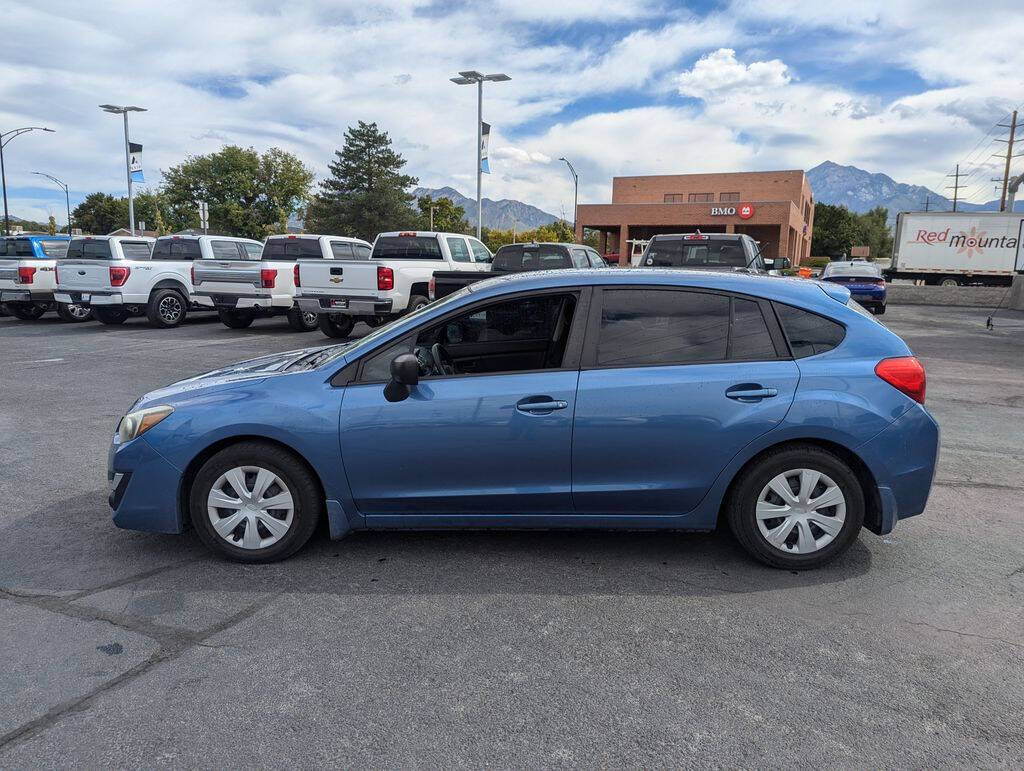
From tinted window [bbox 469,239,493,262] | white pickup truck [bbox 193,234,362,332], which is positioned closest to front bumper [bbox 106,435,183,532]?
white pickup truck [bbox 193,234,362,332]

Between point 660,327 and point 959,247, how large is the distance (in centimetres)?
3672

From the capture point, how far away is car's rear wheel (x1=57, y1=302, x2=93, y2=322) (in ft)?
58.1

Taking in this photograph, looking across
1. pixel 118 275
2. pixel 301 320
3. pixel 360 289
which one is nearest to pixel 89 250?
pixel 118 275

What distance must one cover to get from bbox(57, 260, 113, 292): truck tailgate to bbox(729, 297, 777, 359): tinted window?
1598cm

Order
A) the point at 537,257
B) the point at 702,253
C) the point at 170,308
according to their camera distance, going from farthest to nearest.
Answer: the point at 170,308 → the point at 537,257 → the point at 702,253

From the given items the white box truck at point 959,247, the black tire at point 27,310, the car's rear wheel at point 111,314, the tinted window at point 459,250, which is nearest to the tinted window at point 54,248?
the black tire at point 27,310

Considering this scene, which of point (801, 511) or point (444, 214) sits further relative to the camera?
point (444, 214)

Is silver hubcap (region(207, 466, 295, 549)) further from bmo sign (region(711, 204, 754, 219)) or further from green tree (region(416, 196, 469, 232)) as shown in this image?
green tree (region(416, 196, 469, 232))

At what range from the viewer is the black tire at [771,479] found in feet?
12.8

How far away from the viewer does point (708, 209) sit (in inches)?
2343

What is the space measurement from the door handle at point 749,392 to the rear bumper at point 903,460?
21.3 inches

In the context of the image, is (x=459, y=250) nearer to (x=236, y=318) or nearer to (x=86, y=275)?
(x=236, y=318)

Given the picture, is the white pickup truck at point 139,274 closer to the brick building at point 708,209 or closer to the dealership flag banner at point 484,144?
the dealership flag banner at point 484,144

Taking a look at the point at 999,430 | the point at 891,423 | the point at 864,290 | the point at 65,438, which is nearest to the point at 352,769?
the point at 891,423
